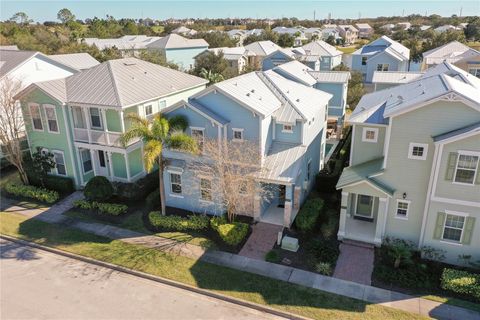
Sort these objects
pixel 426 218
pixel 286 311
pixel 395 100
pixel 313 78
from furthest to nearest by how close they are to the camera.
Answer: pixel 313 78 → pixel 395 100 → pixel 426 218 → pixel 286 311

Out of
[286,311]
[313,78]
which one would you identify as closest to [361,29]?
[313,78]

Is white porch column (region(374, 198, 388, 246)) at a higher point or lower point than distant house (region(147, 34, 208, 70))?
lower

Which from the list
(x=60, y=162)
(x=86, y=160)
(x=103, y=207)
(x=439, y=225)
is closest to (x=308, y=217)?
(x=439, y=225)

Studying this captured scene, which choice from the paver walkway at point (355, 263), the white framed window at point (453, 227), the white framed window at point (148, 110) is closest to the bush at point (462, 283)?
the white framed window at point (453, 227)

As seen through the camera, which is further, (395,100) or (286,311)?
(395,100)

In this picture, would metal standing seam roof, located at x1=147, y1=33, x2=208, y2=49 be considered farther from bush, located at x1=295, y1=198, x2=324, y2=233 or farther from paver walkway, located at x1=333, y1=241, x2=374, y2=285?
paver walkway, located at x1=333, y1=241, x2=374, y2=285

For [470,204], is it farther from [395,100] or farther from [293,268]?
[293,268]

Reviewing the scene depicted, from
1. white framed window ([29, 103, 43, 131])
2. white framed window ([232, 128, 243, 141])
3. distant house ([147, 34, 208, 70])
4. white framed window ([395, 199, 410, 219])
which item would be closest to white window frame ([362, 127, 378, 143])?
white framed window ([395, 199, 410, 219])

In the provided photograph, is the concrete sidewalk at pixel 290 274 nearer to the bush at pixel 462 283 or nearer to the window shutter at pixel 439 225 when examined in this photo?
the bush at pixel 462 283
